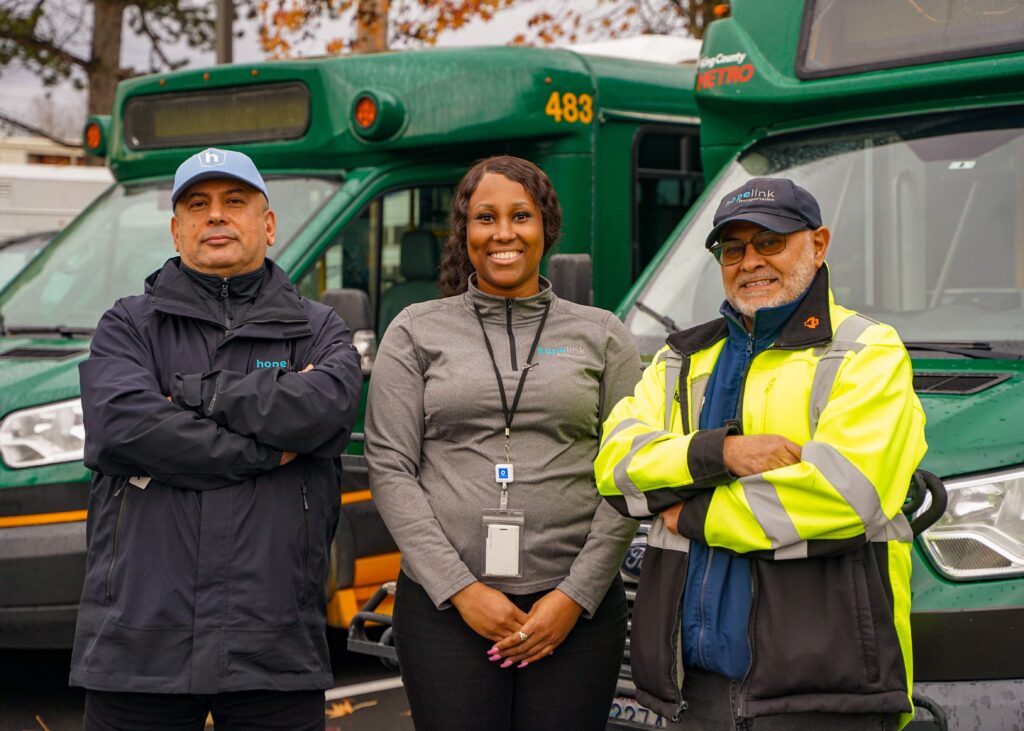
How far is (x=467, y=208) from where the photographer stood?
3.54m

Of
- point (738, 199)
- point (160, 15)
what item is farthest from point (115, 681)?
point (160, 15)

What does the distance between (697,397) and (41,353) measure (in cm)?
342

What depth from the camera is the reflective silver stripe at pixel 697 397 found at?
3.14 m

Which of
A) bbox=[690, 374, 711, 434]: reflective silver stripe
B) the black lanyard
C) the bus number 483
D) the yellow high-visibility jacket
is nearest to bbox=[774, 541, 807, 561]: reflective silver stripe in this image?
the yellow high-visibility jacket

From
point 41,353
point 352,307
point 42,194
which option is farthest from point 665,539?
point 42,194

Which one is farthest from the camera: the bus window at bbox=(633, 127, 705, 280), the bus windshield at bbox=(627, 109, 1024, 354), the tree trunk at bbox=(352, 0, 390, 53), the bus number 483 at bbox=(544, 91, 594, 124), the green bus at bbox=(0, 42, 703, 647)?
the tree trunk at bbox=(352, 0, 390, 53)

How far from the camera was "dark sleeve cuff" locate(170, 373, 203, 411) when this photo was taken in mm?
3287

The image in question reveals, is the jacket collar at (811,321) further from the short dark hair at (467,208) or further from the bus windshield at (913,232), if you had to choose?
the bus windshield at (913,232)

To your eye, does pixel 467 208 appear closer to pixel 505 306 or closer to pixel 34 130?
pixel 505 306

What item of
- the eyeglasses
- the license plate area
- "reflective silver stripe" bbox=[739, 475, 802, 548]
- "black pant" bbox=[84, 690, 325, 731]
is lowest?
Answer: the license plate area

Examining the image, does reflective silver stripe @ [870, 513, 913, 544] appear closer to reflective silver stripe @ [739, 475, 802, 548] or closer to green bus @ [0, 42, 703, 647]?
reflective silver stripe @ [739, 475, 802, 548]

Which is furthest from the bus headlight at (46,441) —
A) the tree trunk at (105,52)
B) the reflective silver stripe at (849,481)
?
the tree trunk at (105,52)

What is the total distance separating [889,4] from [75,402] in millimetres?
3315

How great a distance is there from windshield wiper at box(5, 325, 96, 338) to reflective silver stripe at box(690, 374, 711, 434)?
3.59m
